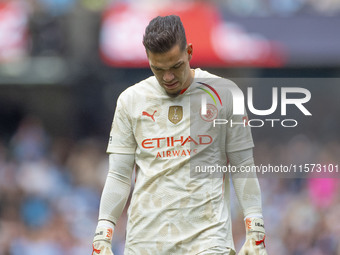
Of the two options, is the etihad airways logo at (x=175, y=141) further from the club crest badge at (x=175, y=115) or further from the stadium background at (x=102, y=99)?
the stadium background at (x=102, y=99)

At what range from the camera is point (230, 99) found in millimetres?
5277

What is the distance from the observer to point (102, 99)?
1569 cm

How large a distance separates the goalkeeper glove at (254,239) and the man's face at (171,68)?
93 cm

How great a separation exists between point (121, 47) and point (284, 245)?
5.35 metres

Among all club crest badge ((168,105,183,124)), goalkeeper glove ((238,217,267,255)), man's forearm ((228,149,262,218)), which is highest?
club crest badge ((168,105,183,124))

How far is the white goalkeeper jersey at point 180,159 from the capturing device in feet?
16.8

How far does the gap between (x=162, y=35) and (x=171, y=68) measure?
0.71 feet

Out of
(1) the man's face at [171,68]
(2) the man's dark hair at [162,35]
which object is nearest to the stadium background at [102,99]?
(1) the man's face at [171,68]

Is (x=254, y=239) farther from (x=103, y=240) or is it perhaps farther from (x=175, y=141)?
(x=103, y=240)

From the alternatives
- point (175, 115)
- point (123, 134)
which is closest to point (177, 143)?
point (175, 115)

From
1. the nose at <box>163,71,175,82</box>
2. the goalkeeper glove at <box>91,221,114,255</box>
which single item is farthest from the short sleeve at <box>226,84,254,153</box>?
the goalkeeper glove at <box>91,221,114,255</box>

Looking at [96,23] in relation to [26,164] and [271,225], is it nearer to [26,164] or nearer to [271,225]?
[26,164]

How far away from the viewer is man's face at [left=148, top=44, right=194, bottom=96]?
508cm

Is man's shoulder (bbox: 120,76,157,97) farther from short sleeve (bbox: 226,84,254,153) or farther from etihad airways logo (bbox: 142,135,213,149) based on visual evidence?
short sleeve (bbox: 226,84,254,153)
